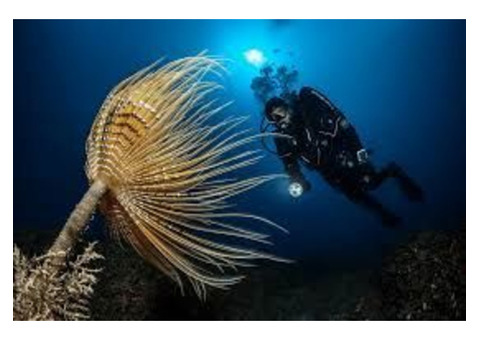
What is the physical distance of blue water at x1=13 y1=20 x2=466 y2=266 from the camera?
6332mm

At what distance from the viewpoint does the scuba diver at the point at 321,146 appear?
226 inches

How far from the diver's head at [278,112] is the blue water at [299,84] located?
2.87 feet

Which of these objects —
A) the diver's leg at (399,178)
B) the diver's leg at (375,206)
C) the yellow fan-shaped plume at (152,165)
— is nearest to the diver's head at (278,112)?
the diver's leg at (399,178)

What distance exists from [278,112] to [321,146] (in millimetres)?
871

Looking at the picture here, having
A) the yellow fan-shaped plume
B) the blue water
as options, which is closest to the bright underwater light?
the blue water

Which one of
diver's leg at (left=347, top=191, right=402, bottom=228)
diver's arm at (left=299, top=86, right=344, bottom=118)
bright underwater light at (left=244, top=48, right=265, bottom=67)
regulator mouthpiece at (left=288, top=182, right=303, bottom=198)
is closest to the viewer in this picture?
regulator mouthpiece at (left=288, top=182, right=303, bottom=198)

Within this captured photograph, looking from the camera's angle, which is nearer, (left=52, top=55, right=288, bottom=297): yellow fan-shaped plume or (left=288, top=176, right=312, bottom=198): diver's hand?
(left=52, top=55, right=288, bottom=297): yellow fan-shaped plume

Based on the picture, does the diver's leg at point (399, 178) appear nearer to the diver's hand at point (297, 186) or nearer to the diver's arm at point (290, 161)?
the diver's arm at point (290, 161)

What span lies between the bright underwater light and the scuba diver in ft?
3.04

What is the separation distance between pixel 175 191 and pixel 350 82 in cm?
624

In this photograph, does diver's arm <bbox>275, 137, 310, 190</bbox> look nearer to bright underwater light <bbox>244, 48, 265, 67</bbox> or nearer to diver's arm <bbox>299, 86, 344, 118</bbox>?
diver's arm <bbox>299, 86, 344, 118</bbox>

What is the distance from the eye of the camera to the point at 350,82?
28.9ft

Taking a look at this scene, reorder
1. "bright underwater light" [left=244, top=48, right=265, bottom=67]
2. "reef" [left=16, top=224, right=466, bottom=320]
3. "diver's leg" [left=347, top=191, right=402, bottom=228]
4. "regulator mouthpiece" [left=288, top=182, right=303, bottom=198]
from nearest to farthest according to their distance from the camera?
"reef" [left=16, top=224, right=466, bottom=320] < "regulator mouthpiece" [left=288, top=182, right=303, bottom=198] < "bright underwater light" [left=244, top=48, right=265, bottom=67] < "diver's leg" [left=347, top=191, right=402, bottom=228]
